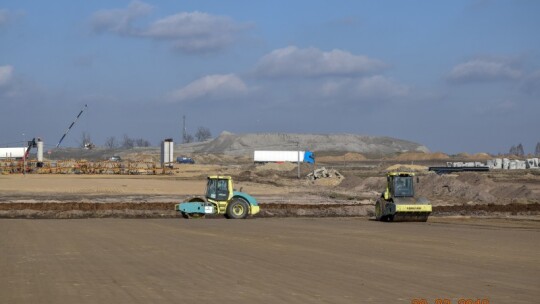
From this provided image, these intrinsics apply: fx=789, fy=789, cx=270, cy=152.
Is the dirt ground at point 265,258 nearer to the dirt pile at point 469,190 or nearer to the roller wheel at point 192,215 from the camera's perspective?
the roller wheel at point 192,215

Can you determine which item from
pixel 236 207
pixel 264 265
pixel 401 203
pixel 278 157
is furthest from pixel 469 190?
pixel 278 157

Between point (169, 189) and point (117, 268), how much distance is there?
143ft

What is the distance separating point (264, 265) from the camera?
17.9 meters

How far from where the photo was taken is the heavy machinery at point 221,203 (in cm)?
3634

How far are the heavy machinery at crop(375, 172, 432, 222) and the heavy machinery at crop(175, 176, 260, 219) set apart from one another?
6182 millimetres

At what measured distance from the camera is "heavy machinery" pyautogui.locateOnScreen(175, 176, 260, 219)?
36.3 metres

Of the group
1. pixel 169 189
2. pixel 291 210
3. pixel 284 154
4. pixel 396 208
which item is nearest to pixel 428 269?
pixel 396 208

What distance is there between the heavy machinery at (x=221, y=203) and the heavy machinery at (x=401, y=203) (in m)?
6.18

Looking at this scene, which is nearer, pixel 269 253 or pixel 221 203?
pixel 269 253

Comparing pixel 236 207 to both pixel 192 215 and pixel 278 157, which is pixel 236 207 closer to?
pixel 192 215

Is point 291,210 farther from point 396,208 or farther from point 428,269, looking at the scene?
point 428,269

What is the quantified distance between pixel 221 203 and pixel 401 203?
8.19m

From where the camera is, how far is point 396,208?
34.6 meters

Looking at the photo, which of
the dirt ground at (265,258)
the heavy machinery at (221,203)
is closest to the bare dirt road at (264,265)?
the dirt ground at (265,258)
